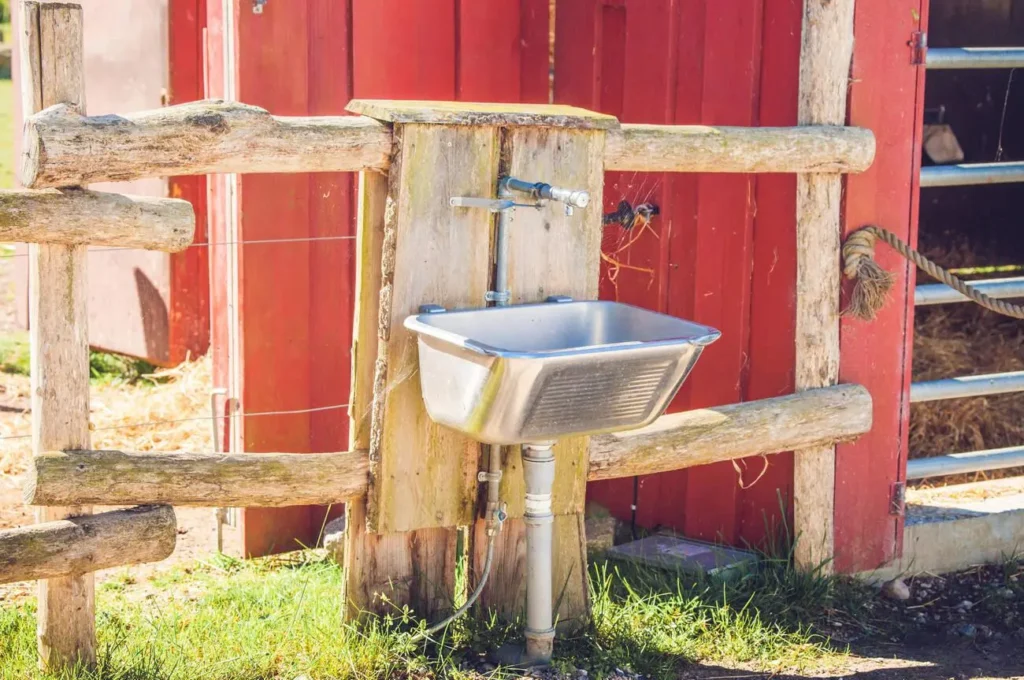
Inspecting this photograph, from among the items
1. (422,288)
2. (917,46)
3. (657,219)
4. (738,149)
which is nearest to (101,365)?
(657,219)

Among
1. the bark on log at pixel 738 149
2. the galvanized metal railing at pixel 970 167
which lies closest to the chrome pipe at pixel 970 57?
the galvanized metal railing at pixel 970 167

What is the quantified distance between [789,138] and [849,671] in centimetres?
172

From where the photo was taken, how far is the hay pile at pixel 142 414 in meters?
6.27

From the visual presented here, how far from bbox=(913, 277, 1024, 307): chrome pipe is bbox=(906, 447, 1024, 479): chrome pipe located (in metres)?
0.60

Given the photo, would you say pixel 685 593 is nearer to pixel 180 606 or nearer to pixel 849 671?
pixel 849 671

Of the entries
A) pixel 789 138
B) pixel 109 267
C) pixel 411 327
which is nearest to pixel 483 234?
pixel 411 327

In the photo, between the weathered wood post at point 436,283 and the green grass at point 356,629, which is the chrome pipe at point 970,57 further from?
the green grass at point 356,629

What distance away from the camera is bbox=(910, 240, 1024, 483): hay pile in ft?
20.0

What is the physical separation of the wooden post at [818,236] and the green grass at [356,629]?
353mm

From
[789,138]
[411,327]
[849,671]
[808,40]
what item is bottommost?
[849,671]

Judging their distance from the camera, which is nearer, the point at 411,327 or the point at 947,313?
the point at 411,327

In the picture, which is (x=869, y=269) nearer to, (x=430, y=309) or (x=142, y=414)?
(x=430, y=309)

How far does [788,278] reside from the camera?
4.96 metres

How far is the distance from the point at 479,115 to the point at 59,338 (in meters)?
1.31
